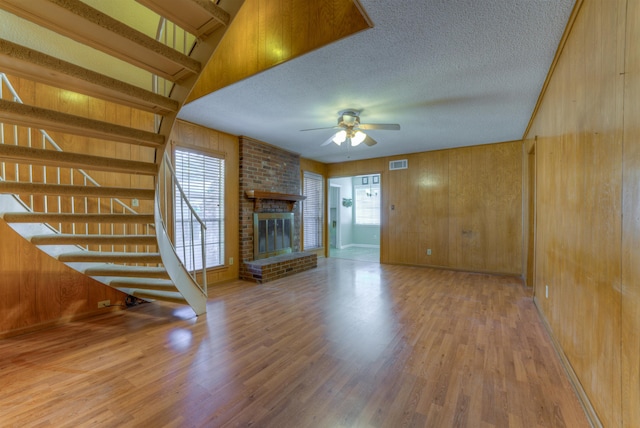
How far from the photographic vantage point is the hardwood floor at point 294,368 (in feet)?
5.13

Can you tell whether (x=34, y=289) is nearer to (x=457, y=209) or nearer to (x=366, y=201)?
(x=457, y=209)

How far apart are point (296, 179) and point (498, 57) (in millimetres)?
4358

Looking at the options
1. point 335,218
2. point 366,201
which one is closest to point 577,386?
point 335,218

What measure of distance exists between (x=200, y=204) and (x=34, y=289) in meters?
2.04

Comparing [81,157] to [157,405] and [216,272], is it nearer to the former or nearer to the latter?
[157,405]

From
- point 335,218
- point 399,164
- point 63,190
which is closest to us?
point 63,190

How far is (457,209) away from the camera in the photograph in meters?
5.38

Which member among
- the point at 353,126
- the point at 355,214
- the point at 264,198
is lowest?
the point at 355,214

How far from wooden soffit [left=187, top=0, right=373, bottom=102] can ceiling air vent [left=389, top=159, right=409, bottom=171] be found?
14.1ft

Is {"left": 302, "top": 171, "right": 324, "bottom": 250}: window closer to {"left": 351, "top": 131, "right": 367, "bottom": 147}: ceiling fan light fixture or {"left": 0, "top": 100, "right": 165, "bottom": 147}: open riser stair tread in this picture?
{"left": 351, "top": 131, "right": 367, "bottom": 147}: ceiling fan light fixture

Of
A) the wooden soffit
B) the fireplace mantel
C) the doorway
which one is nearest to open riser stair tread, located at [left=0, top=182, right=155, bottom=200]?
the wooden soffit

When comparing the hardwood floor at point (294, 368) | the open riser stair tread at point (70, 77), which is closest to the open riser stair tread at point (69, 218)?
the open riser stair tread at point (70, 77)

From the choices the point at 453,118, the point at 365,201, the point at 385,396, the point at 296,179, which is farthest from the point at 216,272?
the point at 365,201

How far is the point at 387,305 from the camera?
11.1 feet
